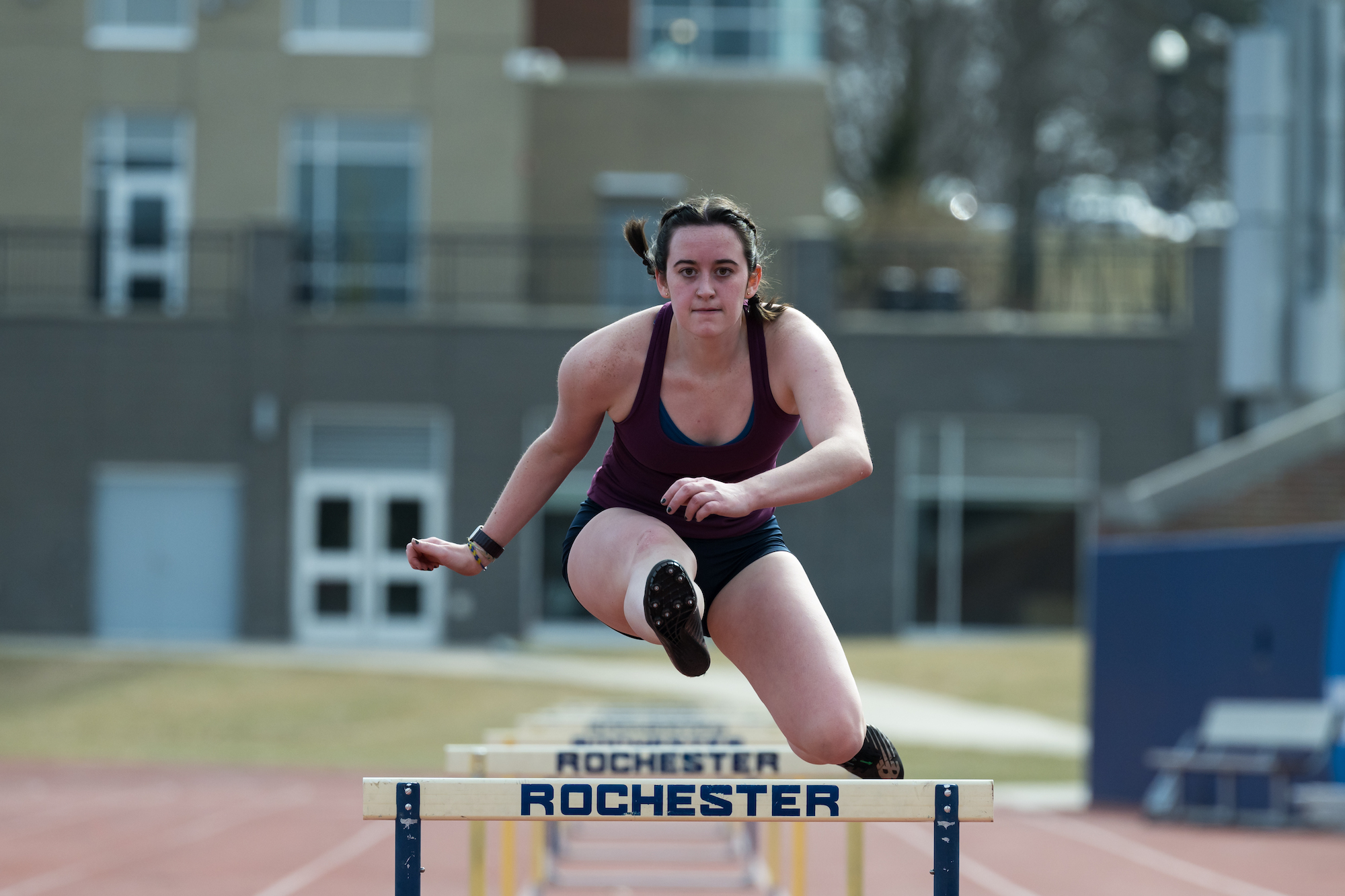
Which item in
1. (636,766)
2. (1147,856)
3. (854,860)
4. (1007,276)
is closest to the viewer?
(854,860)

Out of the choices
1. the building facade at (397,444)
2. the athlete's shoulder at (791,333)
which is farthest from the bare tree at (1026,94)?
the athlete's shoulder at (791,333)

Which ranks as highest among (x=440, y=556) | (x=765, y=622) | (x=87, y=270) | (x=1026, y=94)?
(x=1026, y=94)

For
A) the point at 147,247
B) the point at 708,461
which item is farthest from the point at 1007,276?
the point at 708,461

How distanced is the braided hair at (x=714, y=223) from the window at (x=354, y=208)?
72.1ft

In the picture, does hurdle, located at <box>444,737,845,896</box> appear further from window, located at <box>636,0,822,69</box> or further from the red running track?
window, located at <box>636,0,822,69</box>

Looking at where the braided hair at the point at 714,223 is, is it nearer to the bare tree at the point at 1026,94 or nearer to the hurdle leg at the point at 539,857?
the hurdle leg at the point at 539,857

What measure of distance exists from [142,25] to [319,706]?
1314 centimetres

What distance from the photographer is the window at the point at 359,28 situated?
26.4 m

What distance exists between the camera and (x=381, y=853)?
10742mm

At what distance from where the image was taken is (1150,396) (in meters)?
24.7

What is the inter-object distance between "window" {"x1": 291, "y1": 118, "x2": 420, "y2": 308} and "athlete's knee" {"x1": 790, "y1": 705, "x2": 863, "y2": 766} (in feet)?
73.5

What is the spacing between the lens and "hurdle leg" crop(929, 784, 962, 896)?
3973 mm

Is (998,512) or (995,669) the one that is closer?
(995,669)

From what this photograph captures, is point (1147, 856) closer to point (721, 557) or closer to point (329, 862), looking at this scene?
point (329, 862)
